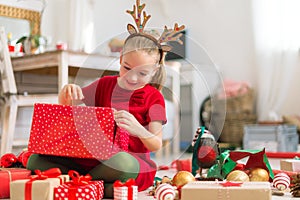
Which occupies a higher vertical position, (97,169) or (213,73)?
(213,73)

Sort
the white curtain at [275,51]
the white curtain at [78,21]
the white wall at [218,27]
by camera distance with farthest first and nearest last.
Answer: the white wall at [218,27]
the white curtain at [275,51]
the white curtain at [78,21]

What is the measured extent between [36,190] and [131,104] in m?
0.36

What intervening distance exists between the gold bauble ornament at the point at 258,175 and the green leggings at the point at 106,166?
0.33 meters

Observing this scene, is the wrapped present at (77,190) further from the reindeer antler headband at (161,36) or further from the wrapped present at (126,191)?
the reindeer antler headband at (161,36)

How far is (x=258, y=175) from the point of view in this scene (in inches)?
53.0

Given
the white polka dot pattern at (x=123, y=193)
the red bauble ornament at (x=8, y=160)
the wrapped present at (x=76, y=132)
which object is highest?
the wrapped present at (x=76, y=132)

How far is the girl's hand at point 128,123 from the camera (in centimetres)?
120

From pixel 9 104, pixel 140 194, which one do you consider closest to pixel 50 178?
pixel 140 194

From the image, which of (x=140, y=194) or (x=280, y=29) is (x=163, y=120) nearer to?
(x=140, y=194)

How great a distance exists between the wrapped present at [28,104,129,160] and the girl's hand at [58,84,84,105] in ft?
0.18

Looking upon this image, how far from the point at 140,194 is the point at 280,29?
2650mm

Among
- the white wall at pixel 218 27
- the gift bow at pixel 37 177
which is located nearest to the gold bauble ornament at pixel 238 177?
the gift bow at pixel 37 177

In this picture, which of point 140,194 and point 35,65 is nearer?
point 140,194

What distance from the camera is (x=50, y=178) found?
1144 millimetres
